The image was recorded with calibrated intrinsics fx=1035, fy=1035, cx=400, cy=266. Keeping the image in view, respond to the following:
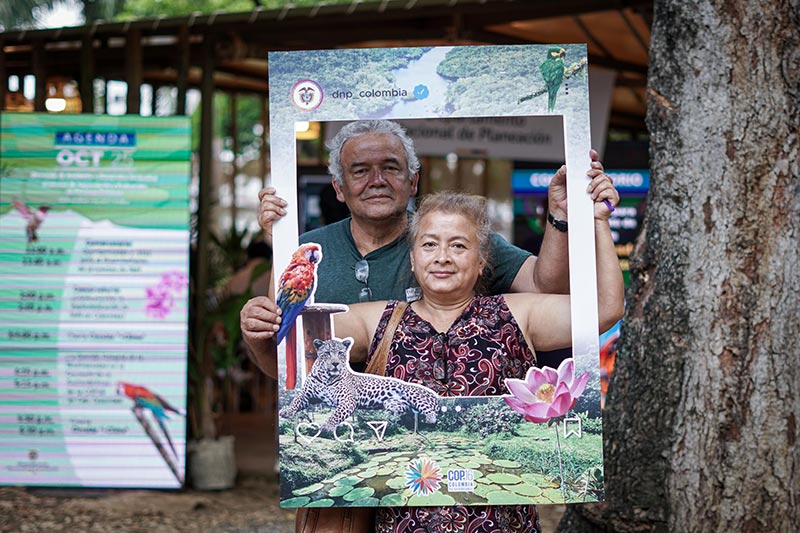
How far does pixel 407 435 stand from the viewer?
2.69m

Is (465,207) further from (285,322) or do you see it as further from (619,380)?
(619,380)

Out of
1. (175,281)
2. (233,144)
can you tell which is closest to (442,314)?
(175,281)

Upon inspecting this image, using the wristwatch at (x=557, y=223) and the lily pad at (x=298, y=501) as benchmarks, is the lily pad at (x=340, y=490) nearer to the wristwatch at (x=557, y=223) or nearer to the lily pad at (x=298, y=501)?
the lily pad at (x=298, y=501)

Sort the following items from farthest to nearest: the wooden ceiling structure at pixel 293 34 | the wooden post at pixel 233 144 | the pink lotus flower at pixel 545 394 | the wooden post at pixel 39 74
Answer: the wooden post at pixel 233 144 → the wooden post at pixel 39 74 → the wooden ceiling structure at pixel 293 34 → the pink lotus flower at pixel 545 394

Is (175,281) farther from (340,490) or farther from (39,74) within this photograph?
(340,490)

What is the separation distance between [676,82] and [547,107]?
1060 millimetres

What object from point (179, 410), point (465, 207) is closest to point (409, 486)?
point (465, 207)

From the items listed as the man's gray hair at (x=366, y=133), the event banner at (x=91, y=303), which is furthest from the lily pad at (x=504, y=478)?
the event banner at (x=91, y=303)

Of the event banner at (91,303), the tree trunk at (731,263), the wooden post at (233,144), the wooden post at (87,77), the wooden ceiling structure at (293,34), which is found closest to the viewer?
the tree trunk at (731,263)

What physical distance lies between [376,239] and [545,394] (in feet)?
2.07

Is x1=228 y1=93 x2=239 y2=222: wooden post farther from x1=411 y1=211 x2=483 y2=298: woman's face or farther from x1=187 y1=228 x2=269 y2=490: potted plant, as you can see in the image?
x1=411 y1=211 x2=483 y2=298: woman's face

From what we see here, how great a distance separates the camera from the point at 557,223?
9.04 feet

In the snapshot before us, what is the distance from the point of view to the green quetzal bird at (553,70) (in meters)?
2.69

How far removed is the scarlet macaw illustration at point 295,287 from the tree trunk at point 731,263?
56.9 inches
